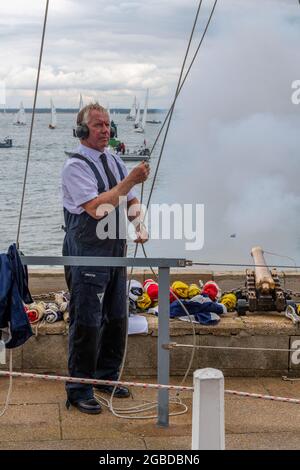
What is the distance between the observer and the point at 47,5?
6.38 metres

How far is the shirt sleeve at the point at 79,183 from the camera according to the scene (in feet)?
18.9

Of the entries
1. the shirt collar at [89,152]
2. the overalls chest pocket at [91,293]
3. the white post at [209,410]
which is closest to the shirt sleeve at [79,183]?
the shirt collar at [89,152]

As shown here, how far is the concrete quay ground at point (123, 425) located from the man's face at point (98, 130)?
5.60 feet

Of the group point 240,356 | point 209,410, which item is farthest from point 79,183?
point 209,410

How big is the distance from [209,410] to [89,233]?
208 centimetres

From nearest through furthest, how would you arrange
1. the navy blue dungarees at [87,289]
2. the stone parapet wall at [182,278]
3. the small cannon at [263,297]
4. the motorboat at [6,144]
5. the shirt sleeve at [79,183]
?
the shirt sleeve at [79,183] → the navy blue dungarees at [87,289] → the small cannon at [263,297] → the stone parapet wall at [182,278] → the motorboat at [6,144]

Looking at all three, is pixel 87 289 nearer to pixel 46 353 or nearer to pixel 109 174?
pixel 109 174

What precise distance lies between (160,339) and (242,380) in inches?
52.7

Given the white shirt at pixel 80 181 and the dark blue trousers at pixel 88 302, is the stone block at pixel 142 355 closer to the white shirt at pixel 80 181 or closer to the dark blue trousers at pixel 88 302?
the dark blue trousers at pixel 88 302

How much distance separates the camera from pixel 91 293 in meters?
5.89

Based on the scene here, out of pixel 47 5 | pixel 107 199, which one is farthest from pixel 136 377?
pixel 47 5

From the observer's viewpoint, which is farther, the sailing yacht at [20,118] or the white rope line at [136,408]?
the sailing yacht at [20,118]

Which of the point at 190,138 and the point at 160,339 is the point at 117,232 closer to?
the point at 160,339

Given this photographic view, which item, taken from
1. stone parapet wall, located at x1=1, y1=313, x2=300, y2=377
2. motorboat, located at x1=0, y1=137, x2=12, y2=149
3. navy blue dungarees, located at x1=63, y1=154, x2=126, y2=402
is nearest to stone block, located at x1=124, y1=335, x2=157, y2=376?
stone parapet wall, located at x1=1, y1=313, x2=300, y2=377
